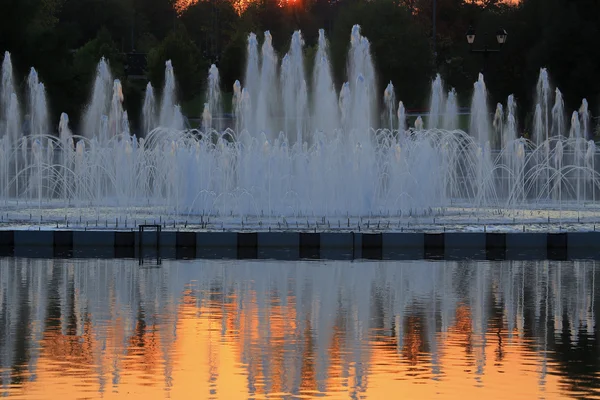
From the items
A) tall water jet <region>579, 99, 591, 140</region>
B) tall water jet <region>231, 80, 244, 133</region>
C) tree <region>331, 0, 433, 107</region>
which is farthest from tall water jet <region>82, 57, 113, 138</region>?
tall water jet <region>579, 99, 591, 140</region>

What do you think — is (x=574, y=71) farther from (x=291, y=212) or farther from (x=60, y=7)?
(x=60, y=7)

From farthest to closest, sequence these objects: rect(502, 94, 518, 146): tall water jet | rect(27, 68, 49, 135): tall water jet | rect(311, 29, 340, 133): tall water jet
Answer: rect(27, 68, 49, 135): tall water jet, rect(502, 94, 518, 146): tall water jet, rect(311, 29, 340, 133): tall water jet

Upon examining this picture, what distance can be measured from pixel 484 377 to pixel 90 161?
2724cm

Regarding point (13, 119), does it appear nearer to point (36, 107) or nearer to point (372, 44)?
point (36, 107)

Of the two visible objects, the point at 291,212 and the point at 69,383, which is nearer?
the point at 69,383

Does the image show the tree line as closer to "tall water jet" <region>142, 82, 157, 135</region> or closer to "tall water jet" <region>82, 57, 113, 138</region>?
"tall water jet" <region>82, 57, 113, 138</region>

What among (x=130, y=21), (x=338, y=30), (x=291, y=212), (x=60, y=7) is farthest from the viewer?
(x=130, y=21)

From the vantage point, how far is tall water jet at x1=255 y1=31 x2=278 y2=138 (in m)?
43.5

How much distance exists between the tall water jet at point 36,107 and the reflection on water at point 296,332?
33741 millimetres

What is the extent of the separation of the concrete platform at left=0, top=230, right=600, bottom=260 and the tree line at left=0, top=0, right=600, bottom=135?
1193 inches

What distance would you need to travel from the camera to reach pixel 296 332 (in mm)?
12109

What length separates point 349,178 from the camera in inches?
1133

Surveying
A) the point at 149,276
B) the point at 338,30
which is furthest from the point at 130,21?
the point at 149,276

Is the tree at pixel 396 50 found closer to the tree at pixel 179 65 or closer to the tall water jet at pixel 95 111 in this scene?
the tree at pixel 179 65
